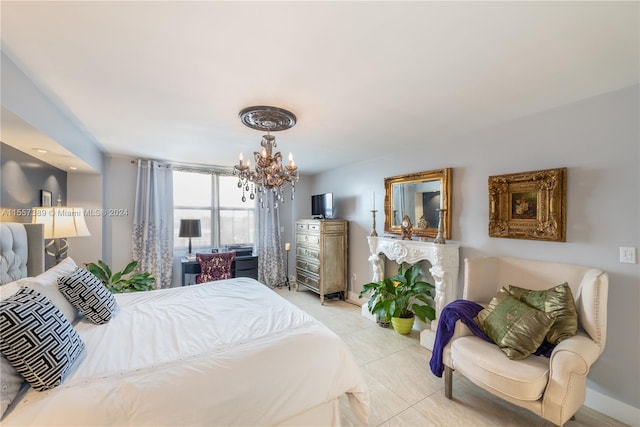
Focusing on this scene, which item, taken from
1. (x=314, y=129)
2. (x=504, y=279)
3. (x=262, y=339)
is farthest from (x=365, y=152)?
(x=262, y=339)

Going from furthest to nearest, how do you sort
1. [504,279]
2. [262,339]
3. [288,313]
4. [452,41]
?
[504,279], [288,313], [262,339], [452,41]

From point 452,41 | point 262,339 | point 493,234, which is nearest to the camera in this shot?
point 452,41

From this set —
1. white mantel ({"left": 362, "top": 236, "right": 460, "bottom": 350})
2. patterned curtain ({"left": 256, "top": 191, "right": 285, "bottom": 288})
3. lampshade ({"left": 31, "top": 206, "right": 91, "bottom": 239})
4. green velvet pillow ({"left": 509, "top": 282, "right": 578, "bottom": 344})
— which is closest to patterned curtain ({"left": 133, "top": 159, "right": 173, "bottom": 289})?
lampshade ({"left": 31, "top": 206, "right": 91, "bottom": 239})

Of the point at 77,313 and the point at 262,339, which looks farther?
the point at 77,313

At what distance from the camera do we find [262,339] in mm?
1608

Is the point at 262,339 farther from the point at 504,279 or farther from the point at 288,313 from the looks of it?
the point at 504,279

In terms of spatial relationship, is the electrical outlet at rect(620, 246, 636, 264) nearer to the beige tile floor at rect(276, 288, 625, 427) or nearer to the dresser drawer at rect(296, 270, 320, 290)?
the beige tile floor at rect(276, 288, 625, 427)

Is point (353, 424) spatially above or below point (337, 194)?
below

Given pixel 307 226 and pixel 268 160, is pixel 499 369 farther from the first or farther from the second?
pixel 307 226

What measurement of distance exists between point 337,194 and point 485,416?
363 cm

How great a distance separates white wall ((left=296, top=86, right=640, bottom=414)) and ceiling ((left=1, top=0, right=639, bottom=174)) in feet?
0.62

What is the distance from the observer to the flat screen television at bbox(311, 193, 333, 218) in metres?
4.69

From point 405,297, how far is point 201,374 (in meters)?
2.53

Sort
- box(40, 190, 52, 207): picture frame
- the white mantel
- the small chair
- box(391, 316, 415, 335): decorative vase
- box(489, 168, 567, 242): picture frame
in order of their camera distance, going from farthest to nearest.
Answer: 1. the small chair
2. box(391, 316, 415, 335): decorative vase
3. the white mantel
4. box(40, 190, 52, 207): picture frame
5. box(489, 168, 567, 242): picture frame
